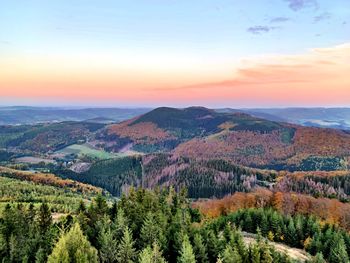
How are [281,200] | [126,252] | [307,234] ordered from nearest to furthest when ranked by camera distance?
[126,252], [307,234], [281,200]

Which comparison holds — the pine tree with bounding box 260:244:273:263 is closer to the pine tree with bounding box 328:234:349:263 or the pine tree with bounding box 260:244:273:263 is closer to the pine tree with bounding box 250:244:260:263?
the pine tree with bounding box 250:244:260:263

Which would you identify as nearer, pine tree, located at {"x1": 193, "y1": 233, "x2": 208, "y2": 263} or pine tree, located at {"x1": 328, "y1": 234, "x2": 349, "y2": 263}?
pine tree, located at {"x1": 193, "y1": 233, "x2": 208, "y2": 263}

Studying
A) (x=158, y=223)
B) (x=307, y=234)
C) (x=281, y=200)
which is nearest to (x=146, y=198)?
(x=158, y=223)

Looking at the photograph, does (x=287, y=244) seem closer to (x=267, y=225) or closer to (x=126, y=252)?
(x=267, y=225)

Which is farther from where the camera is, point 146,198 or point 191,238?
point 146,198

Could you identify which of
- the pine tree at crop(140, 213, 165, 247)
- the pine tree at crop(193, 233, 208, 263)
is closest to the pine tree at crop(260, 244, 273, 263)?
the pine tree at crop(193, 233, 208, 263)

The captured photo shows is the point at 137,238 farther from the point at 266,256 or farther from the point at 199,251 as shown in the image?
the point at 266,256

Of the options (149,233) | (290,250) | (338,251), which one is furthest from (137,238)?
(290,250)
